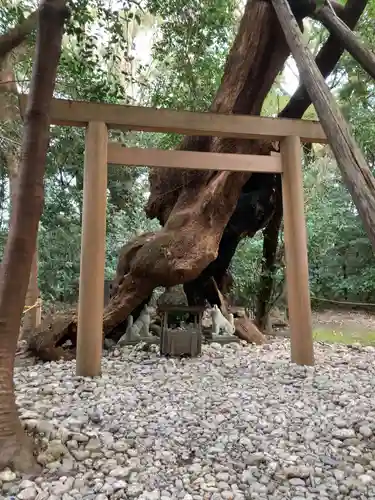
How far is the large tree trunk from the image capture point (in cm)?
176

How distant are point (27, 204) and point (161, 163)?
1.58m

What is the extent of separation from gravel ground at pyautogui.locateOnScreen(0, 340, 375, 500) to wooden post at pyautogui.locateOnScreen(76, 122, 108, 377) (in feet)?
0.68

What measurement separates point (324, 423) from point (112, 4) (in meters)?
2.77

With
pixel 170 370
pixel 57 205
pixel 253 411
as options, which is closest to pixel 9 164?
pixel 57 205

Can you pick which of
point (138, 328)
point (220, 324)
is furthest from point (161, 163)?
point (220, 324)

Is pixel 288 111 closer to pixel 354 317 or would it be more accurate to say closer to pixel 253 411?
pixel 253 411

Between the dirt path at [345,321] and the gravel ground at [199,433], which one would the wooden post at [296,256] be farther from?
the dirt path at [345,321]

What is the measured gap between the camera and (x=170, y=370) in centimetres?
318

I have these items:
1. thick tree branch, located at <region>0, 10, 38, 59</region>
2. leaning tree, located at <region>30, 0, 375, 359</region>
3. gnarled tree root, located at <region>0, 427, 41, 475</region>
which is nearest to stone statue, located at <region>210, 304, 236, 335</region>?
leaning tree, located at <region>30, 0, 375, 359</region>

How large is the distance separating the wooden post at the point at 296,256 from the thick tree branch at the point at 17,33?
203cm

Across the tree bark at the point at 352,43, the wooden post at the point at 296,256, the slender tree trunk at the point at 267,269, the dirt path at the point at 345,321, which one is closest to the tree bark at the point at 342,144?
the tree bark at the point at 352,43

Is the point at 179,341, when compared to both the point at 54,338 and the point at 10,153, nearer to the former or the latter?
the point at 54,338

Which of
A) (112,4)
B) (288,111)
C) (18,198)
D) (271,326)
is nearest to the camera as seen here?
(18,198)

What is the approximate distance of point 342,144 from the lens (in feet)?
5.68
